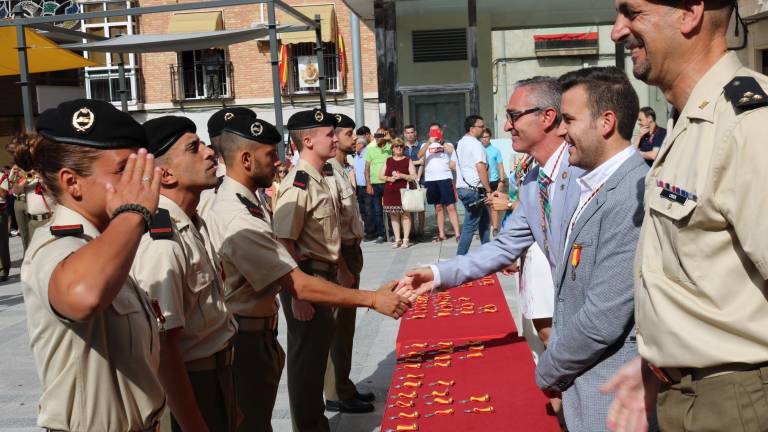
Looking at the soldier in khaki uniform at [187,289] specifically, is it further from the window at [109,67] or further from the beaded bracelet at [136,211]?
the window at [109,67]

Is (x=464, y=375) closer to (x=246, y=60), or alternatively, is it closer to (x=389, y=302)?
(x=389, y=302)

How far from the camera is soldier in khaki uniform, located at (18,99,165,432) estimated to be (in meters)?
2.13

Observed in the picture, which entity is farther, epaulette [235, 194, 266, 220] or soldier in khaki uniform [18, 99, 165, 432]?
epaulette [235, 194, 266, 220]

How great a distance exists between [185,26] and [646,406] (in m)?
27.2

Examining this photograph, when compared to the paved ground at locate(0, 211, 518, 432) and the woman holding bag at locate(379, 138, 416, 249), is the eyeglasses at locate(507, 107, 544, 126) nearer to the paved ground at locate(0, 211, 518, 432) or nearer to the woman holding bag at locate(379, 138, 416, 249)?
the paved ground at locate(0, 211, 518, 432)

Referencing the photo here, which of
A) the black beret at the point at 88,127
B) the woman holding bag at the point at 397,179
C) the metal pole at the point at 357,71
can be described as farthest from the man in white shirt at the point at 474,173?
the black beret at the point at 88,127

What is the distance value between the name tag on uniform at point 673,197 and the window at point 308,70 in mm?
25911

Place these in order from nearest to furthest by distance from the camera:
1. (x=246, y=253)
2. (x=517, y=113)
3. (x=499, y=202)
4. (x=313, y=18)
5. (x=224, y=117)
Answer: (x=517, y=113) → (x=246, y=253) → (x=224, y=117) → (x=499, y=202) → (x=313, y=18)

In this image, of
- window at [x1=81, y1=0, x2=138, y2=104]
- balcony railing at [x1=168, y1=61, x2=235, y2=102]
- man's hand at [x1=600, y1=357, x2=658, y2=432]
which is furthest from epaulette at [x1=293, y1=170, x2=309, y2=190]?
window at [x1=81, y1=0, x2=138, y2=104]

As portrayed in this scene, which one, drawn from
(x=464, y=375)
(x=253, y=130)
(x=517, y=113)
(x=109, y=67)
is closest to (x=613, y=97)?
(x=517, y=113)

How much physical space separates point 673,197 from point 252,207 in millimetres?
2695

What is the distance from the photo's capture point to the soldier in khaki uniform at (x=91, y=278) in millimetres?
2133

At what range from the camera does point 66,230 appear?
2.36 metres

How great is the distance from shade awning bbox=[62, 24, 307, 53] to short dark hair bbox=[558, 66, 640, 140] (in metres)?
8.05
